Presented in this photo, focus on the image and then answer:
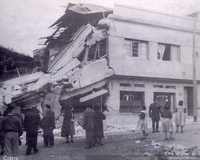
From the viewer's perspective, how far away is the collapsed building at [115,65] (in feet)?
27.6

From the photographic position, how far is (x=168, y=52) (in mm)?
9641

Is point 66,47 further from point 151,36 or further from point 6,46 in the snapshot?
point 151,36

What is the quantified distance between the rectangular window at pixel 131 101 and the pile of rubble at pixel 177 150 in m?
2.49

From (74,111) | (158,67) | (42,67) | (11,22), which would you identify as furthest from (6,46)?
(158,67)

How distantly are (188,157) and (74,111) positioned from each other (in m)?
3.79

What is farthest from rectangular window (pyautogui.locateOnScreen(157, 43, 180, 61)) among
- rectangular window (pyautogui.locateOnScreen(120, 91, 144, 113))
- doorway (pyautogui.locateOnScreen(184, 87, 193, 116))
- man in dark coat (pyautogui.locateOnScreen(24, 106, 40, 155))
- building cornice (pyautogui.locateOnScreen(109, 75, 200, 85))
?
man in dark coat (pyautogui.locateOnScreen(24, 106, 40, 155))

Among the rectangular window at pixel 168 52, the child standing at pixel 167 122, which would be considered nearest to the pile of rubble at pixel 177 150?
the child standing at pixel 167 122

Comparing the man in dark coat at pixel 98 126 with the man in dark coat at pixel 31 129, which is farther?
the man in dark coat at pixel 98 126

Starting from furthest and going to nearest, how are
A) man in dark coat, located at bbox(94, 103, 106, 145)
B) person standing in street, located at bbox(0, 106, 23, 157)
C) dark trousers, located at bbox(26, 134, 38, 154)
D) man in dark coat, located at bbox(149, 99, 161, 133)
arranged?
man in dark coat, located at bbox(149, 99, 161, 133)
man in dark coat, located at bbox(94, 103, 106, 145)
dark trousers, located at bbox(26, 134, 38, 154)
person standing in street, located at bbox(0, 106, 23, 157)

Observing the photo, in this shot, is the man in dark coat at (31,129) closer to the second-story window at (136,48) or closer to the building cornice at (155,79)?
the building cornice at (155,79)

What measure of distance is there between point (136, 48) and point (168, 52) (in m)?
1.27

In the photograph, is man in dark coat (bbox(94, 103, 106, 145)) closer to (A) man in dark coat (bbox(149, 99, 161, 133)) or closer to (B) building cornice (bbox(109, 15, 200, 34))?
(A) man in dark coat (bbox(149, 99, 161, 133))

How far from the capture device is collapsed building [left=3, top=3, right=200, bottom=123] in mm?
8422

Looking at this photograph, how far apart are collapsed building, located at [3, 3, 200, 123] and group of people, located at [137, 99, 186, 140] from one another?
0.65 m
